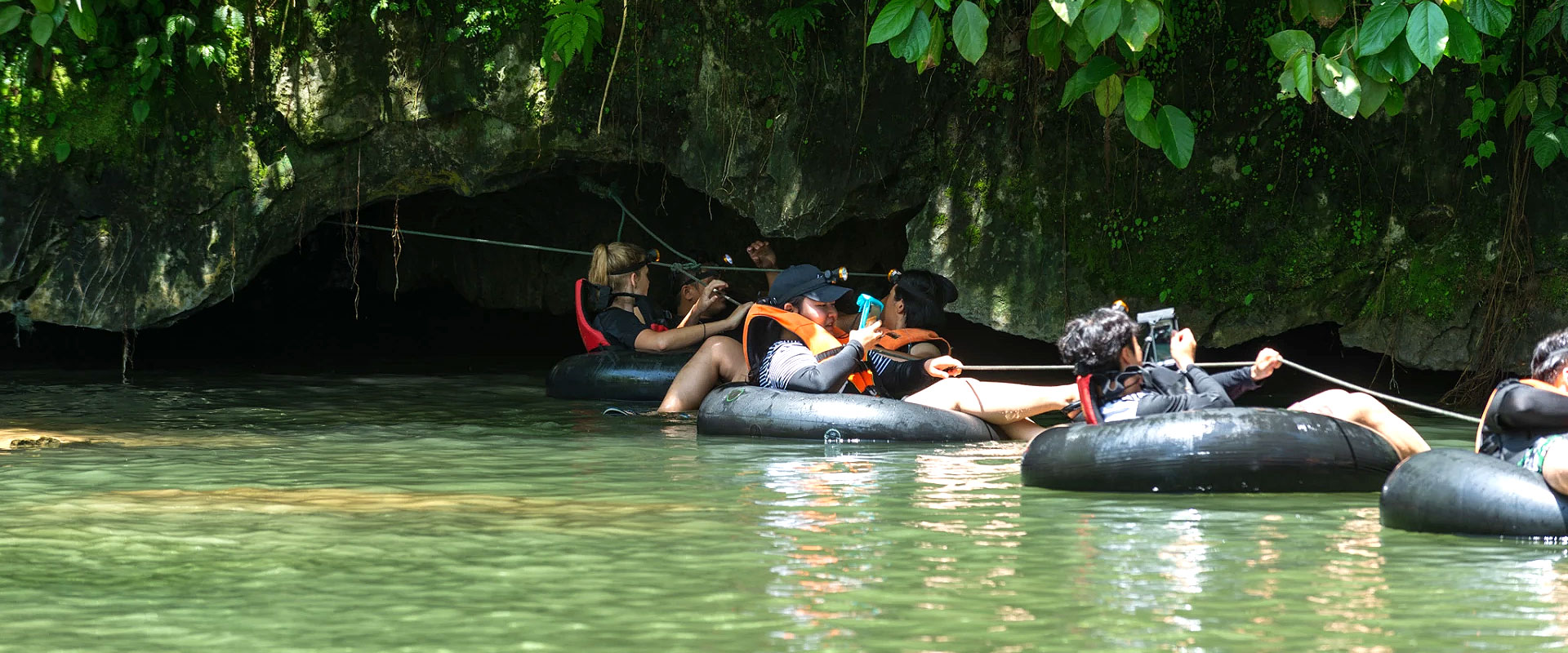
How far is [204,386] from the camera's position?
11008mm

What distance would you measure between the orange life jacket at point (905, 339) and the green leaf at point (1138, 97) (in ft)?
7.13

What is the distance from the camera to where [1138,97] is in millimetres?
7117

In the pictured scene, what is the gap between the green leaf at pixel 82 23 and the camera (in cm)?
886

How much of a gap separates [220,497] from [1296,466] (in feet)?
13.5

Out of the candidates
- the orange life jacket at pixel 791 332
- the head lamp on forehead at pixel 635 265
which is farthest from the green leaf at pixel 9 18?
the orange life jacket at pixel 791 332

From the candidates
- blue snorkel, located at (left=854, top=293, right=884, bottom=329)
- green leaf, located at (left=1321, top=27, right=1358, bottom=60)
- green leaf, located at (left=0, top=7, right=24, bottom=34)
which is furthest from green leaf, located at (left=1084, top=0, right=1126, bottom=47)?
green leaf, located at (left=0, top=7, right=24, bottom=34)

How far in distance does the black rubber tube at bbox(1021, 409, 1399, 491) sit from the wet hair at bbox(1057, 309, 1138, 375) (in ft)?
1.40

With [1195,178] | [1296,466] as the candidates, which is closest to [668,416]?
[1195,178]

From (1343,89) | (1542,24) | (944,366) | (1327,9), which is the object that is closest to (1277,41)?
(1343,89)

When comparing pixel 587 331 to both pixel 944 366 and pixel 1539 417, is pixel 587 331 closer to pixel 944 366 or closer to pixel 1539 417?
pixel 944 366

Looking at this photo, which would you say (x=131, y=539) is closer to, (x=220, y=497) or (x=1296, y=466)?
(x=220, y=497)

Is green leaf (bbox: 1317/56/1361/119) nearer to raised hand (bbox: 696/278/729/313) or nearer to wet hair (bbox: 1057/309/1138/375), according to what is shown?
wet hair (bbox: 1057/309/1138/375)

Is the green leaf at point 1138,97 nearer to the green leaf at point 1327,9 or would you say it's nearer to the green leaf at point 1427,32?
the green leaf at point 1327,9

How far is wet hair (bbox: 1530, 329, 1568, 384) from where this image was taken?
5.03 metres
